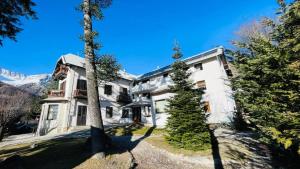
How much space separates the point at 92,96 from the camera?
8.38m

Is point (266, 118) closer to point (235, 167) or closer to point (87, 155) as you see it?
point (235, 167)

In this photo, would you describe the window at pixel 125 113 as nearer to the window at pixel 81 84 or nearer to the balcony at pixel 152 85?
the balcony at pixel 152 85

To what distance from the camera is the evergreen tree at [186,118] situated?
9883 mm

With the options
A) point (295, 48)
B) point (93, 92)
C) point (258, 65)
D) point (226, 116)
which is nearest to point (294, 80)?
point (295, 48)

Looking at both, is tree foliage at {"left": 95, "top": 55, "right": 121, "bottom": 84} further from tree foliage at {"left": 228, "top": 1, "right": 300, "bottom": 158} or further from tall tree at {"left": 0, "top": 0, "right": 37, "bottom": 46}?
tree foliage at {"left": 228, "top": 1, "right": 300, "bottom": 158}

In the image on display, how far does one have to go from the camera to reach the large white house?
18.1 meters

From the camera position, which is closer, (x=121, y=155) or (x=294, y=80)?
(x=294, y=80)

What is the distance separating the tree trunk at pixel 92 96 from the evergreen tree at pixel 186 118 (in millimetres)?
4923

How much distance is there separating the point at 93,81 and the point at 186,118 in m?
6.27

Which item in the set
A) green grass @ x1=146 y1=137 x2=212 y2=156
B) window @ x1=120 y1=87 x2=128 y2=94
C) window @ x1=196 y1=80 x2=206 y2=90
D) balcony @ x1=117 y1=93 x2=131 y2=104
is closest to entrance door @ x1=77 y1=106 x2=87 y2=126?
balcony @ x1=117 y1=93 x2=131 y2=104

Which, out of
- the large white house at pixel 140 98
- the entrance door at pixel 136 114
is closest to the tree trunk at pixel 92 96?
the large white house at pixel 140 98

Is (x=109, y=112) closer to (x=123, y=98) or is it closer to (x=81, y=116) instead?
(x=123, y=98)

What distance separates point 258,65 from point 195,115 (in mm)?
4988

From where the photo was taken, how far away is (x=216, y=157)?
8586mm
